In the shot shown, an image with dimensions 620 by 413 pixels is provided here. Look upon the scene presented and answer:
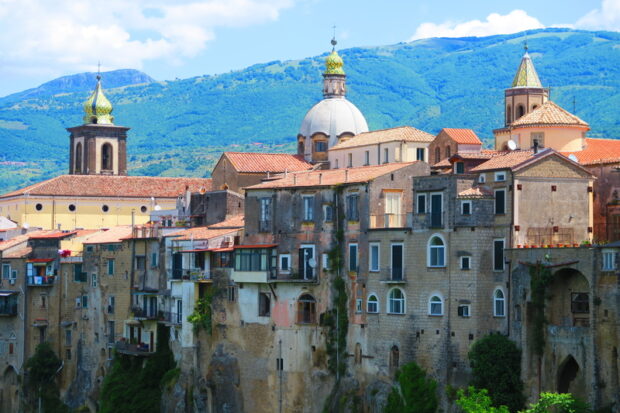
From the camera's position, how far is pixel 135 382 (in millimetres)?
85812

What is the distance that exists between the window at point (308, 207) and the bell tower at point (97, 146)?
7400cm

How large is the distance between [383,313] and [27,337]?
3936 centimetres

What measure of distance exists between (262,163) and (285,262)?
78.3 ft

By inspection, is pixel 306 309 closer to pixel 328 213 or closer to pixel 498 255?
pixel 328 213

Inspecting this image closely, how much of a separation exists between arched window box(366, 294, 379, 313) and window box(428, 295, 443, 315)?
410cm

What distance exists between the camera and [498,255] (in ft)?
208

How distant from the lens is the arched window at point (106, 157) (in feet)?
480

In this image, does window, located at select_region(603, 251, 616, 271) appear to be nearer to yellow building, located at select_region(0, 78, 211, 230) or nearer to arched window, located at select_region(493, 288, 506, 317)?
arched window, located at select_region(493, 288, 506, 317)

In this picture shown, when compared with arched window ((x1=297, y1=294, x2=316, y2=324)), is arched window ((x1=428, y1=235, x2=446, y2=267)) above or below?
above

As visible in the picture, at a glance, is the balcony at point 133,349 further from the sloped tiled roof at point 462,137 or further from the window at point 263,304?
the sloped tiled roof at point 462,137

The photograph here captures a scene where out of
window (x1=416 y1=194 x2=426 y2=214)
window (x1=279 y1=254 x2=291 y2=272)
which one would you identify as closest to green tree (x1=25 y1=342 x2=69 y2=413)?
window (x1=279 y1=254 x2=291 y2=272)

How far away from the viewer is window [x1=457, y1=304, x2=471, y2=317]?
2506 inches

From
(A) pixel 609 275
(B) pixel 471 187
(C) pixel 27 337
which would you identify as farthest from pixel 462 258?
(C) pixel 27 337

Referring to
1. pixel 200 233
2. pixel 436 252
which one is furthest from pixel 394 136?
pixel 436 252
